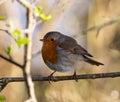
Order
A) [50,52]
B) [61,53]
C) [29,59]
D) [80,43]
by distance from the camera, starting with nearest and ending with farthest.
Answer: [29,59]
[50,52]
[61,53]
[80,43]

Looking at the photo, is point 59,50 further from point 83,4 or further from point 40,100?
point 83,4

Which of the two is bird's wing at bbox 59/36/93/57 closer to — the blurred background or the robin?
the robin

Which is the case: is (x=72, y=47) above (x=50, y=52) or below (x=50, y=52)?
above

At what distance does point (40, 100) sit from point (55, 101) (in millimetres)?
1283

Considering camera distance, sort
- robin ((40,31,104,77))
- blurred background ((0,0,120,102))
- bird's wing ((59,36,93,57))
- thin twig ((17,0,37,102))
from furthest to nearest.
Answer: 1. blurred background ((0,0,120,102))
2. bird's wing ((59,36,93,57))
3. robin ((40,31,104,77))
4. thin twig ((17,0,37,102))

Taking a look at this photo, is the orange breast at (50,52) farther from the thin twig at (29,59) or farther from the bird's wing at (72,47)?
the thin twig at (29,59)

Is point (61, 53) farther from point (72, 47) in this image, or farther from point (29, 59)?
point (29, 59)

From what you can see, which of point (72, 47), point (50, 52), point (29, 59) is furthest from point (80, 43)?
point (29, 59)

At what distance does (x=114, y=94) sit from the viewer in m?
5.51

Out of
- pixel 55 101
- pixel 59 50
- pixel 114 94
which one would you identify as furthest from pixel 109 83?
pixel 59 50

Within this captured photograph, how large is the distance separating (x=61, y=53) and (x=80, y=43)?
89.6 inches

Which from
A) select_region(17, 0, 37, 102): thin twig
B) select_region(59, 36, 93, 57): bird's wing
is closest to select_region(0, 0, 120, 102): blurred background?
select_region(59, 36, 93, 57): bird's wing

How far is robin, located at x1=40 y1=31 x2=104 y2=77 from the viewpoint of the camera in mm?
3723

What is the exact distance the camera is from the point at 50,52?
3816 millimetres
